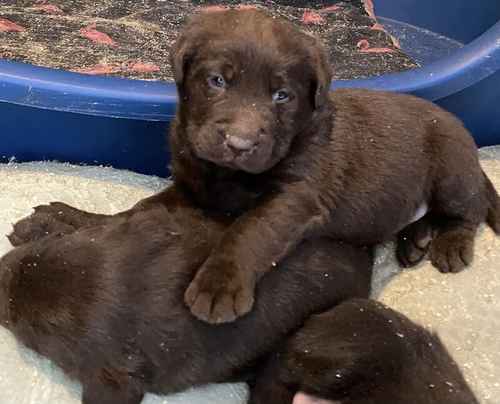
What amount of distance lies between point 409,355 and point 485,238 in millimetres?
889

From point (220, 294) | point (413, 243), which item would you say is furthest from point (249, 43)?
point (413, 243)

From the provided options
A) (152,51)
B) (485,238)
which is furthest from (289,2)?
(485,238)

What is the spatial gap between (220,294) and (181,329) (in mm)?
131

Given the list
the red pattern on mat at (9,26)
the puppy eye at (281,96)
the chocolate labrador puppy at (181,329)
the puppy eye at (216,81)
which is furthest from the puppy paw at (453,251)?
→ the red pattern on mat at (9,26)

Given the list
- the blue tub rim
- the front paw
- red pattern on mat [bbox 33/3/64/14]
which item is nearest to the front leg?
the front paw

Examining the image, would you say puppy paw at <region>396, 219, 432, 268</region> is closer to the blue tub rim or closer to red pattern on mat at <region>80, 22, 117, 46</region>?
the blue tub rim

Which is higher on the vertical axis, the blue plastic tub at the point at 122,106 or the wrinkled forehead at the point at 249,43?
the wrinkled forehead at the point at 249,43

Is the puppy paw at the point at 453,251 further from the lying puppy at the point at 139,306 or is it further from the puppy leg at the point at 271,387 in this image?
the puppy leg at the point at 271,387

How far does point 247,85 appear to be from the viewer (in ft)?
6.16

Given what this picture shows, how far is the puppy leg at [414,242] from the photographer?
8.10 feet

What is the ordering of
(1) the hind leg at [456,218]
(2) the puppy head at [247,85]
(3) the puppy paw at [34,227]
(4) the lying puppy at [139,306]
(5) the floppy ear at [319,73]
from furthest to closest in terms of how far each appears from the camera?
(1) the hind leg at [456,218] < (3) the puppy paw at [34,227] < (5) the floppy ear at [319,73] < (2) the puppy head at [247,85] < (4) the lying puppy at [139,306]

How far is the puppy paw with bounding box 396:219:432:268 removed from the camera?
8.10 ft

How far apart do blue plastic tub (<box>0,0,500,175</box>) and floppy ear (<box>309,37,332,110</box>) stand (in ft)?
1.91

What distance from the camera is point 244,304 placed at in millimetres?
1818
